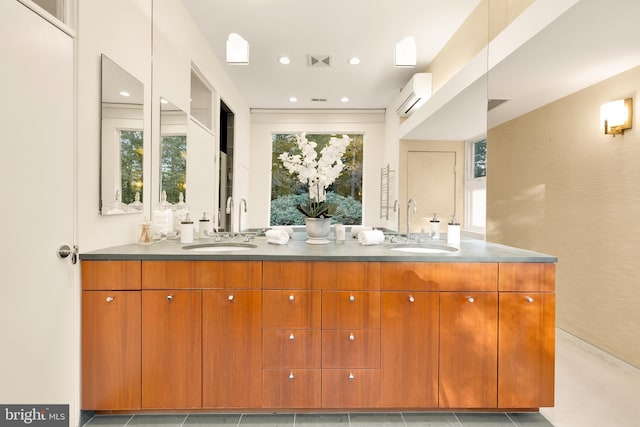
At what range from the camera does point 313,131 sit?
221 cm

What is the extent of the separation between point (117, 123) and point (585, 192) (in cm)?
364

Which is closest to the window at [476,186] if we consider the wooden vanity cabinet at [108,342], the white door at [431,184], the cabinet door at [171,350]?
the white door at [431,184]

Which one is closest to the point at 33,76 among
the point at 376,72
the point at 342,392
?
the point at 376,72

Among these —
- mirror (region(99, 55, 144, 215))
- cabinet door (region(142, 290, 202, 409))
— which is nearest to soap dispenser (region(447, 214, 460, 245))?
cabinet door (region(142, 290, 202, 409))

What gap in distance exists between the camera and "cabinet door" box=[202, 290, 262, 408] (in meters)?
1.68

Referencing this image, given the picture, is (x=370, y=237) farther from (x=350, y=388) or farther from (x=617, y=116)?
(x=617, y=116)

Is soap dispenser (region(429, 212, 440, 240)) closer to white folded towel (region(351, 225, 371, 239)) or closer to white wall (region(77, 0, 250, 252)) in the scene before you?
white folded towel (region(351, 225, 371, 239))

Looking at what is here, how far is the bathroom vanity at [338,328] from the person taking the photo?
1.68 meters

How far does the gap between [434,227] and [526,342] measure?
35.1 inches

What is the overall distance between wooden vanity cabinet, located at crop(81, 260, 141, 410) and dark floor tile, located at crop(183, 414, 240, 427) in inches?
11.3

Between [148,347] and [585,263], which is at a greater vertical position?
[585,263]

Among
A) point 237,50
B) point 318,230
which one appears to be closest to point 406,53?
point 237,50

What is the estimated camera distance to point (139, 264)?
1.69 meters

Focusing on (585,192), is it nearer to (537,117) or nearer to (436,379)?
(537,117)
